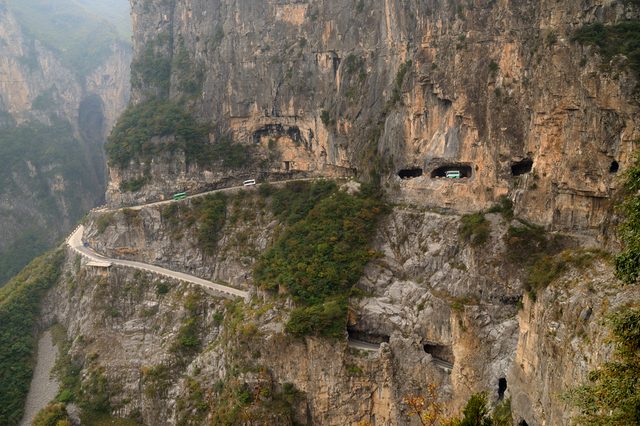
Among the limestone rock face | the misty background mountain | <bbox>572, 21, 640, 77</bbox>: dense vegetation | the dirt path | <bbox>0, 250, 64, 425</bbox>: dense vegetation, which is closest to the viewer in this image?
the limestone rock face

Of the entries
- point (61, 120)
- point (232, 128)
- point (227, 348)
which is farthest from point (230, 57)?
point (61, 120)

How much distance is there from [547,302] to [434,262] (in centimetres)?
1381

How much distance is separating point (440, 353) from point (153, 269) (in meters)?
30.3

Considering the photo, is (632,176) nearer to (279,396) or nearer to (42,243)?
(279,396)

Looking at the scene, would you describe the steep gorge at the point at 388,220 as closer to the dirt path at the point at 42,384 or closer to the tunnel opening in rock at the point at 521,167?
the tunnel opening in rock at the point at 521,167

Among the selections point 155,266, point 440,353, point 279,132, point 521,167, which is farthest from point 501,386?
point 155,266

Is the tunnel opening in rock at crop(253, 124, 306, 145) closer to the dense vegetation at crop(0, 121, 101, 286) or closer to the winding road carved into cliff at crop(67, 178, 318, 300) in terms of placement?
the winding road carved into cliff at crop(67, 178, 318, 300)

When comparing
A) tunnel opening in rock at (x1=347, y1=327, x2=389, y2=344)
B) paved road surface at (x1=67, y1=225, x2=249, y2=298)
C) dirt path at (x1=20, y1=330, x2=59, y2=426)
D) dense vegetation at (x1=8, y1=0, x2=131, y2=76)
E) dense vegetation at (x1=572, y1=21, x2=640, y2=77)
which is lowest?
dirt path at (x1=20, y1=330, x2=59, y2=426)

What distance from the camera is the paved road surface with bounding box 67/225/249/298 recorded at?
5550 cm

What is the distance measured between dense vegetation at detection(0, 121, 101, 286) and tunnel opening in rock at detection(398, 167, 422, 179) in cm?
6453

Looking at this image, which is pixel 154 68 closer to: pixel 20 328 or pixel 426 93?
pixel 20 328

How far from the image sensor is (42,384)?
177 feet

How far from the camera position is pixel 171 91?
244 feet

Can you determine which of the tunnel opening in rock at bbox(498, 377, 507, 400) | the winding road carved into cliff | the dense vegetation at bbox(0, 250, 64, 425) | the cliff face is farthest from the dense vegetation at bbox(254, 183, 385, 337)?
the dense vegetation at bbox(0, 250, 64, 425)
